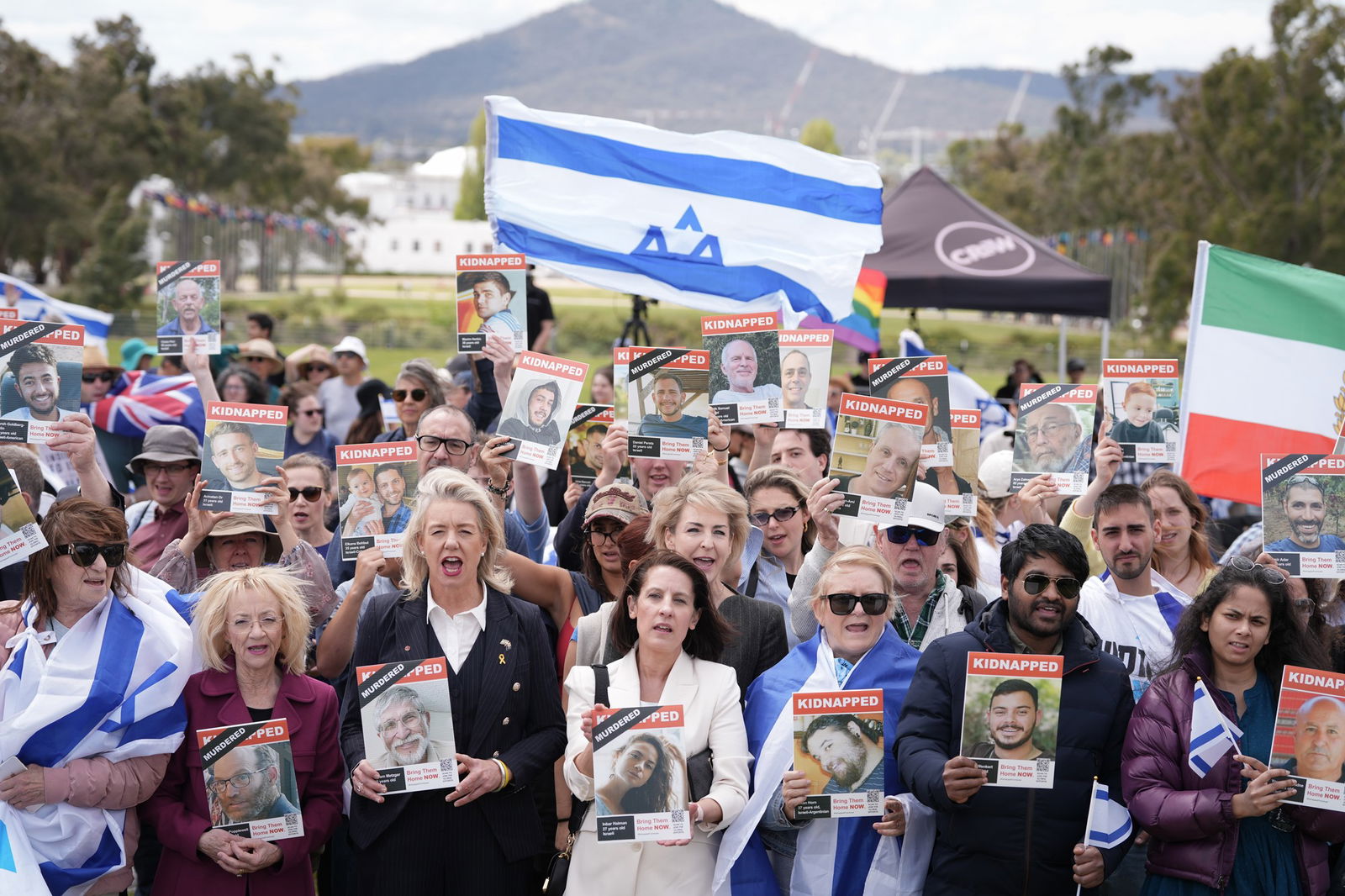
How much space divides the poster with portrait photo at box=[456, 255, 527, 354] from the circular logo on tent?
6.78 m

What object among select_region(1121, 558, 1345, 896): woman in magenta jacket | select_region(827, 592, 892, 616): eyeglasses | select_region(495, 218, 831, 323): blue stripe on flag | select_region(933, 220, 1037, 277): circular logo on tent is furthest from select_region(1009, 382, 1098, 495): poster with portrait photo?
select_region(933, 220, 1037, 277): circular logo on tent

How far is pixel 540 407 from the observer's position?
6.00 metres

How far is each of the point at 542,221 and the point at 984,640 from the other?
4.40 m

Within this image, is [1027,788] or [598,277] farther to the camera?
[598,277]

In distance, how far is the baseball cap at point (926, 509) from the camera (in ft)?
17.4

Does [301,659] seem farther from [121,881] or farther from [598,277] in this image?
[598,277]

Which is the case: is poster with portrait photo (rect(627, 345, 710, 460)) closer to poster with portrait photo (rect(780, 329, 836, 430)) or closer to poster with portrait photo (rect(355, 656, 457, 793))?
poster with portrait photo (rect(780, 329, 836, 430))

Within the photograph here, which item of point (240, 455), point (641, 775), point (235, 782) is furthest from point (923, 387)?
point (235, 782)

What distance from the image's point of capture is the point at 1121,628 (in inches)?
211

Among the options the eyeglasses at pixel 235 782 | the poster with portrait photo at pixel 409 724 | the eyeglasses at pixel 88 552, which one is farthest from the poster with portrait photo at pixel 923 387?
the eyeglasses at pixel 88 552

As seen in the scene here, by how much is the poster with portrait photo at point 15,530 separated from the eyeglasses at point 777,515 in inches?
107

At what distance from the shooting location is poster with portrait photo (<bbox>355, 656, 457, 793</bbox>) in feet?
14.6

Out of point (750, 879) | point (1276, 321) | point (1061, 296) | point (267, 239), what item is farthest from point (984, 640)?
point (267, 239)

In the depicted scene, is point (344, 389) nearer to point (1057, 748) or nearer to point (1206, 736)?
point (1057, 748)
